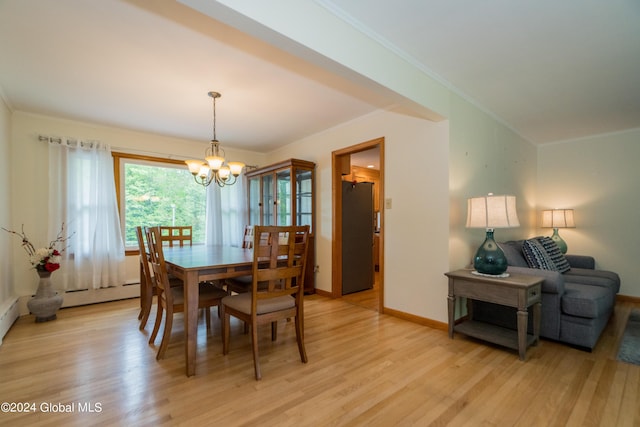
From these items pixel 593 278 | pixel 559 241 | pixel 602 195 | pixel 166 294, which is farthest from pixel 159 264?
pixel 602 195

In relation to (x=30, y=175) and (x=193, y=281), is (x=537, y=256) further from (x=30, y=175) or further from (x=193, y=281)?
(x=30, y=175)

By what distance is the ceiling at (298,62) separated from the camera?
181 cm

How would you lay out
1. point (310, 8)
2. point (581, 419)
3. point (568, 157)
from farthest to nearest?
point (568, 157), point (310, 8), point (581, 419)

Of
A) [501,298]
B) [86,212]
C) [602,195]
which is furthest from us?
[602,195]

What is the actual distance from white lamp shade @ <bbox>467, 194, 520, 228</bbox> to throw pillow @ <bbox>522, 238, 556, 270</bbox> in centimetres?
95

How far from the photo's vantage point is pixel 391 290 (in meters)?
3.34

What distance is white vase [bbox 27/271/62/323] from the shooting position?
3.09 meters

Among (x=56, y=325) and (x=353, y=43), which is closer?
(x=353, y=43)

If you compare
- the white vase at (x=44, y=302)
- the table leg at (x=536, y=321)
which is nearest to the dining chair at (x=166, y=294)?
the white vase at (x=44, y=302)

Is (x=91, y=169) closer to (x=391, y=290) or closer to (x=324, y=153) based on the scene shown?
(x=324, y=153)

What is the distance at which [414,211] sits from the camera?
3.12 meters

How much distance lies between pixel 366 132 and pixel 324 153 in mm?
820

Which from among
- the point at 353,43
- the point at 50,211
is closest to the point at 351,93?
the point at 353,43

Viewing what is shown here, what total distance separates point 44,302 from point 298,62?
3.60 m
